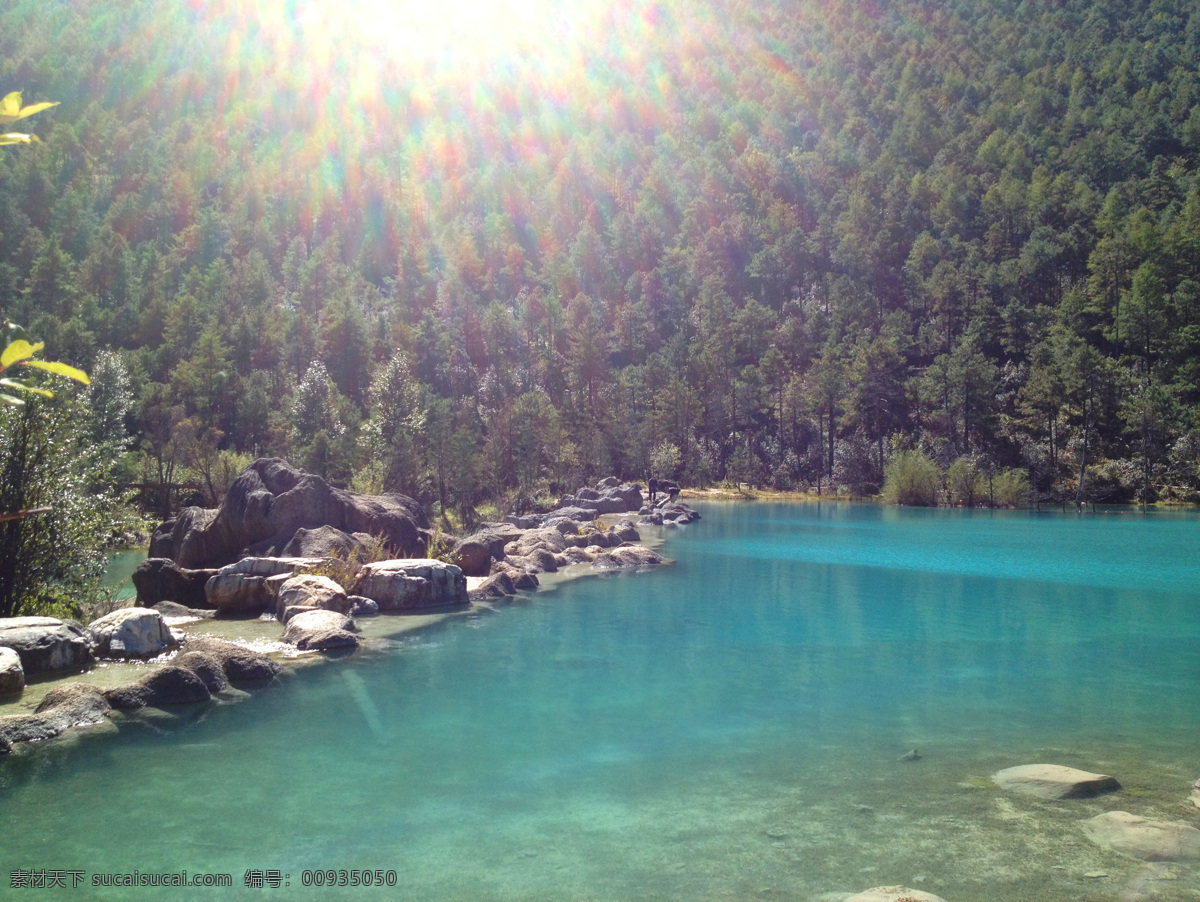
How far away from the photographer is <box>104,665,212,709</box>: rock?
12469 mm

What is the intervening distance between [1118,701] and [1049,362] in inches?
3074

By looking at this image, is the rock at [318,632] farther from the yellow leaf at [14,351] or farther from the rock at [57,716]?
the yellow leaf at [14,351]

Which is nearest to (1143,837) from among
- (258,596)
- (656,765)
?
(656,765)

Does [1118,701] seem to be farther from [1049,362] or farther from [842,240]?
[842,240]

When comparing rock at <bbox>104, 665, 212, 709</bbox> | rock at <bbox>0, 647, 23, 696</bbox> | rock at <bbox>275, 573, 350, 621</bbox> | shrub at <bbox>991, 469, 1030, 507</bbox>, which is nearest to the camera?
rock at <bbox>0, 647, 23, 696</bbox>

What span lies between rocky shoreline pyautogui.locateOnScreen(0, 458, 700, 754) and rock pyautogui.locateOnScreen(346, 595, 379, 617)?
0.12ft

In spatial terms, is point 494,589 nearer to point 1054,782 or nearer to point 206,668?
point 206,668

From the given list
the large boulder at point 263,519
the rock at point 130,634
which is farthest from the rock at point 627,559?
the rock at point 130,634

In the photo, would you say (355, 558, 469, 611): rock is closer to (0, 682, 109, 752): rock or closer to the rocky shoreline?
the rocky shoreline

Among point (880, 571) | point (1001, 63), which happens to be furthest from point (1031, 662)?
point (1001, 63)

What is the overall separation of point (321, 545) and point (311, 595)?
383 centimetres

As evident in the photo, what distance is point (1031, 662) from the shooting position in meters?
17.0

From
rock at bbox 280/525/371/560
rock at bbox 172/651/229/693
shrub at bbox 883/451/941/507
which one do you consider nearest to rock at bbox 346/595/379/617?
rock at bbox 280/525/371/560

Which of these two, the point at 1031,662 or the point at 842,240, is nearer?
the point at 1031,662
